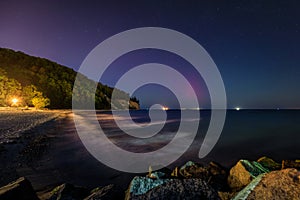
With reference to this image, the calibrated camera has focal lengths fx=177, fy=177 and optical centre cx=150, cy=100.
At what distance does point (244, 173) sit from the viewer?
5137mm

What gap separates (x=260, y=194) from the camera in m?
3.09

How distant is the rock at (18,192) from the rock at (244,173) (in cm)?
532

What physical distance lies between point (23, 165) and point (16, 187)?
539 cm

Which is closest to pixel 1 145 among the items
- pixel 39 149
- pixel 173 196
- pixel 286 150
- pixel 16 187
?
pixel 39 149

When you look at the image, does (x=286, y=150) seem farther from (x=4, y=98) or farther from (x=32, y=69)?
(x=32, y=69)

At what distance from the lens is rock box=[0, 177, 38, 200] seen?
3.12m

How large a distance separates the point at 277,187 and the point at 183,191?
1.62m

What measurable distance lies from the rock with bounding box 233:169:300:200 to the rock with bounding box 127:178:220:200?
0.67m

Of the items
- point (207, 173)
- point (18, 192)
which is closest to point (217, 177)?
point (207, 173)

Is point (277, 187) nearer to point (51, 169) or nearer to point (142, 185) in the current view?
point (142, 185)

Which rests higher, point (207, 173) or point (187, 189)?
point (187, 189)

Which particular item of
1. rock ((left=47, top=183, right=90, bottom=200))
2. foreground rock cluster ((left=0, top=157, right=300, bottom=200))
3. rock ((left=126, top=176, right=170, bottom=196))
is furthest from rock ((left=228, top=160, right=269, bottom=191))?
rock ((left=47, top=183, right=90, bottom=200))

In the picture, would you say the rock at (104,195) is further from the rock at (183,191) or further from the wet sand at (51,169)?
the wet sand at (51,169)

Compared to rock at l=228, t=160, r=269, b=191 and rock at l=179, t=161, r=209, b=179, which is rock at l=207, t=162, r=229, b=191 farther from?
rock at l=228, t=160, r=269, b=191
